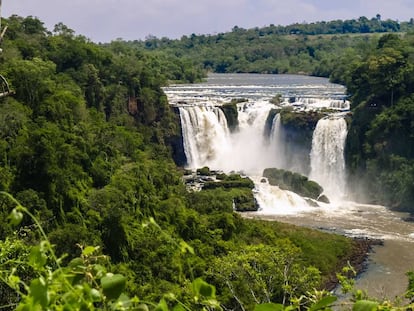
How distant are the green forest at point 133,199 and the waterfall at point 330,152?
0.56 meters

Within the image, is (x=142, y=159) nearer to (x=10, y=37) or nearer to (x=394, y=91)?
(x=10, y=37)

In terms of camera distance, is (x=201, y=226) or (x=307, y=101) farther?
(x=307, y=101)

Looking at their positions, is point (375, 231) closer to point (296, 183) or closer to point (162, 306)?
point (296, 183)

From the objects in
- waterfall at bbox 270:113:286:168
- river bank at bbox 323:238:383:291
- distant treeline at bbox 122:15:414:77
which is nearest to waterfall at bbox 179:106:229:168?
waterfall at bbox 270:113:286:168

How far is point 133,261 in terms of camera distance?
18.4 metres

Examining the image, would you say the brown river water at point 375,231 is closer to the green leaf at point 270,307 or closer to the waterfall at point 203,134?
the waterfall at point 203,134

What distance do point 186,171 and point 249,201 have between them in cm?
641

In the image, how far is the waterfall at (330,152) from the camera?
36.1m

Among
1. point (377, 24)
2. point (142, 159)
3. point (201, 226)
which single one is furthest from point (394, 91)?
point (377, 24)

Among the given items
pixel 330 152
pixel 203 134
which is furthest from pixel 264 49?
pixel 330 152

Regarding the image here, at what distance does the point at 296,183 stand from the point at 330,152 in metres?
4.06

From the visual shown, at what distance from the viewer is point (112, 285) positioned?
198cm

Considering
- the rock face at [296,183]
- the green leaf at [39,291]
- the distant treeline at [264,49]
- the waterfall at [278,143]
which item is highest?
the green leaf at [39,291]

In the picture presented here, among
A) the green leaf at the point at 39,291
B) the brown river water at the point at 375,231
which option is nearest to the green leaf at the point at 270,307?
the green leaf at the point at 39,291
